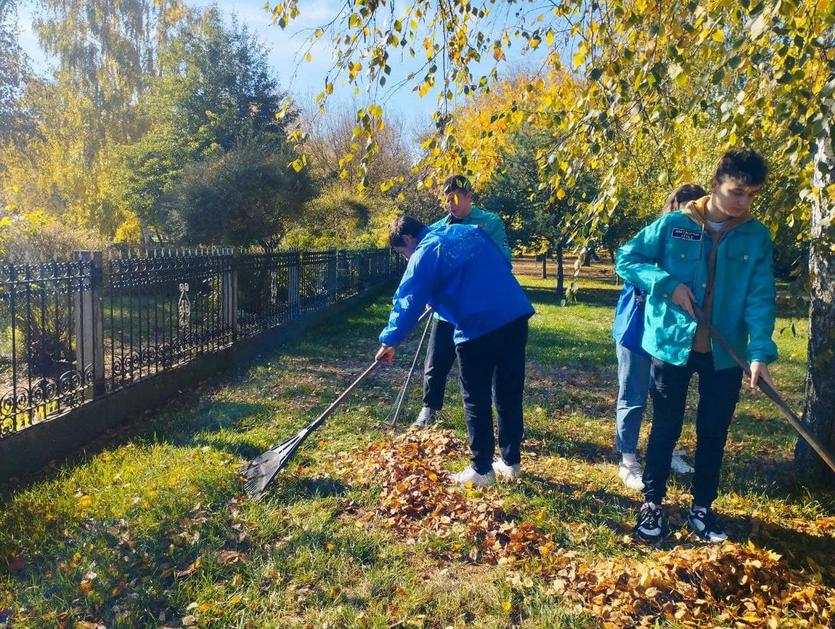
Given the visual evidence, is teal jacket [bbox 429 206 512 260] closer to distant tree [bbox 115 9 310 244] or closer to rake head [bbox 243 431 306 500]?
rake head [bbox 243 431 306 500]

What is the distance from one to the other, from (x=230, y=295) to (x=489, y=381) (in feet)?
15.9

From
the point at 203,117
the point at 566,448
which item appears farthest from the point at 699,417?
the point at 203,117

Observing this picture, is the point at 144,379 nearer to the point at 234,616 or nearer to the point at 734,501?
the point at 234,616

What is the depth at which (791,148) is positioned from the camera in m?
2.51

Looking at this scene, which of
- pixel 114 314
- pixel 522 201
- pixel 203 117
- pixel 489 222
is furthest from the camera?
pixel 522 201

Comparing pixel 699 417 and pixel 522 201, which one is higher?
pixel 522 201

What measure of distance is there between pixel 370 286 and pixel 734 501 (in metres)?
13.6

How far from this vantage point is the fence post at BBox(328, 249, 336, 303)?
489 inches

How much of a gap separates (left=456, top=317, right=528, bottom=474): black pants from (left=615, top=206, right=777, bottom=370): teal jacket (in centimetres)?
84

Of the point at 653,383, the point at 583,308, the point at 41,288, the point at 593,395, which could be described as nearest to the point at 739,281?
the point at 653,383

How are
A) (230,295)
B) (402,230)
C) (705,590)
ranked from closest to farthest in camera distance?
(705,590), (402,230), (230,295)

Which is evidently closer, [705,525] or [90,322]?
[705,525]

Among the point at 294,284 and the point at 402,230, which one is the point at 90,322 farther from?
the point at 294,284

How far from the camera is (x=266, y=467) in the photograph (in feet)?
13.0
